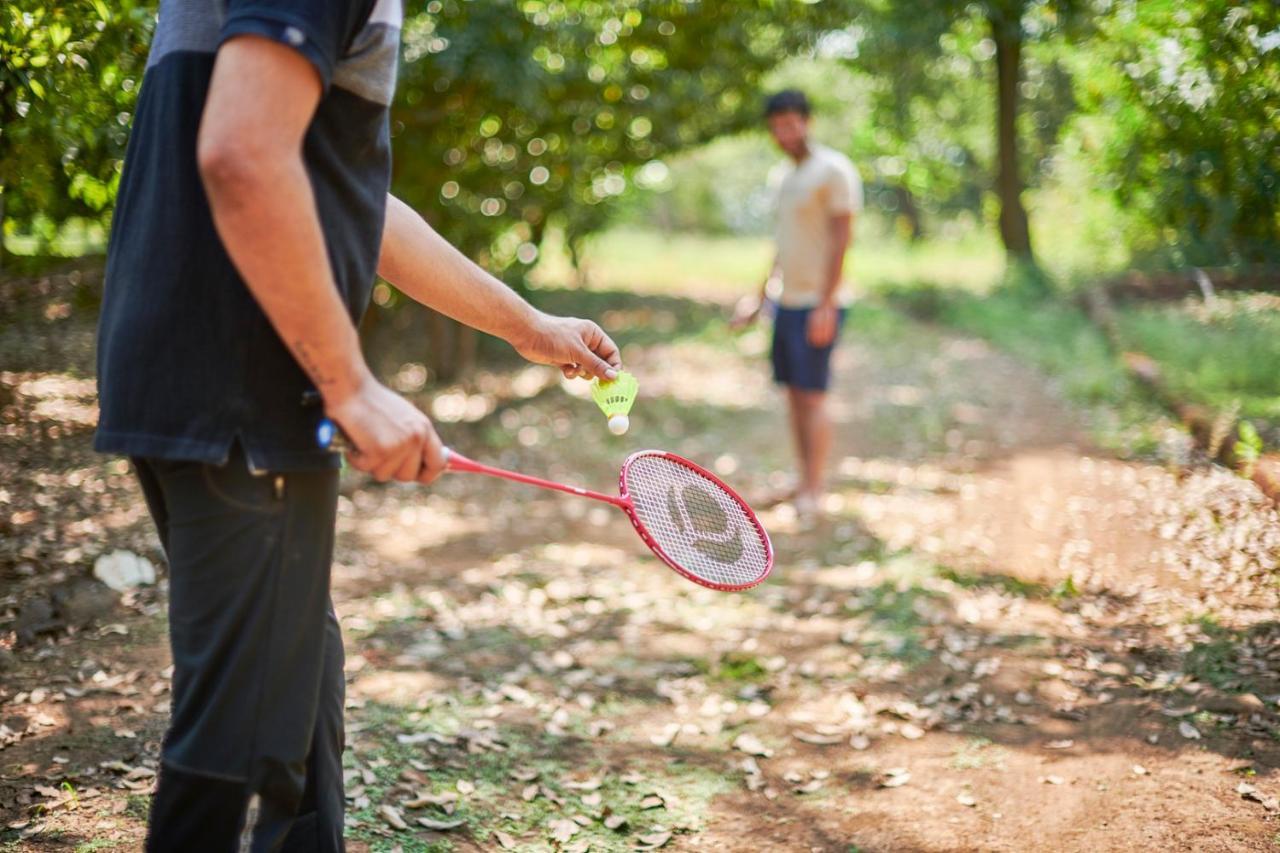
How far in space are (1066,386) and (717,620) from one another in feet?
18.5

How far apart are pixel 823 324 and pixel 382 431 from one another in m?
4.90

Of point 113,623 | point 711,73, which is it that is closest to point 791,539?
point 113,623

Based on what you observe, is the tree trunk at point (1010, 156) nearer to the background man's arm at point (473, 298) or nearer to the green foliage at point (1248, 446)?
the green foliage at point (1248, 446)

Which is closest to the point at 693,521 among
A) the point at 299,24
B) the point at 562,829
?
the point at 562,829

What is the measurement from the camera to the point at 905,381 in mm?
10430

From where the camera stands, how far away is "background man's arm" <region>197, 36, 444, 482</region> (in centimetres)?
152

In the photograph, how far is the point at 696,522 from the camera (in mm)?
2854

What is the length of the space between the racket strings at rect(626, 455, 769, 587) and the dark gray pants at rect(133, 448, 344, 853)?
1018 millimetres

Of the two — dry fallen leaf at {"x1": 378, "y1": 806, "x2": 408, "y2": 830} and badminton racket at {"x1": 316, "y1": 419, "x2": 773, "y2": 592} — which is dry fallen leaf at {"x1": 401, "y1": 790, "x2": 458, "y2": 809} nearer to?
dry fallen leaf at {"x1": 378, "y1": 806, "x2": 408, "y2": 830}

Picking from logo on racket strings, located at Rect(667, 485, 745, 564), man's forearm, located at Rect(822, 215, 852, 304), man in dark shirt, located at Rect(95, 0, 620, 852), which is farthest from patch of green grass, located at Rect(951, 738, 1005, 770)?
man's forearm, located at Rect(822, 215, 852, 304)

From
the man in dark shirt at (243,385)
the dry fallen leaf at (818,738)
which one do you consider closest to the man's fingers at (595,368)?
the man in dark shirt at (243,385)

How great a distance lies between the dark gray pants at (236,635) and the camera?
170 cm

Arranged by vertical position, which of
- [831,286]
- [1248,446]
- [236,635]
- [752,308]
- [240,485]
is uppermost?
[831,286]

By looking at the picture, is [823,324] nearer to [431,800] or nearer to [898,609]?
[898,609]
